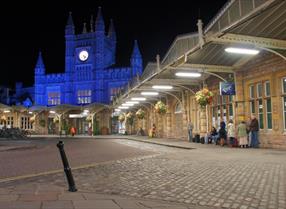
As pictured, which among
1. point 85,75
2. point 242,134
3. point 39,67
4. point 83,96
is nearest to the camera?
point 242,134

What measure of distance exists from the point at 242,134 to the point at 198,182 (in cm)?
1062

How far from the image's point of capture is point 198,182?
27.1 feet

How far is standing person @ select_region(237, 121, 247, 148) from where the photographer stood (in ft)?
59.4

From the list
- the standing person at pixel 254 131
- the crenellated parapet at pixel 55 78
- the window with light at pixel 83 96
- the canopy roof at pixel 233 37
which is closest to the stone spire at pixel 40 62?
the crenellated parapet at pixel 55 78

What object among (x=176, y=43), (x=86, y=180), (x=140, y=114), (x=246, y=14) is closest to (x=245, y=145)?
(x=176, y=43)

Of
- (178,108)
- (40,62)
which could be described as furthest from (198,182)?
(40,62)

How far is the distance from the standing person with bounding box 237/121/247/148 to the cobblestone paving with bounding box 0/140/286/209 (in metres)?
6.49

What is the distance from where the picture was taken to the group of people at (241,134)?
17766 millimetres

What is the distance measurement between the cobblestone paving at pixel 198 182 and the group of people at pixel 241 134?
20.5ft

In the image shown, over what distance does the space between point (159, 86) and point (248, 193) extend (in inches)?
780

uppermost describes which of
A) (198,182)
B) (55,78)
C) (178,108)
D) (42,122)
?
(55,78)

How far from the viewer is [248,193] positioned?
686 centimetres

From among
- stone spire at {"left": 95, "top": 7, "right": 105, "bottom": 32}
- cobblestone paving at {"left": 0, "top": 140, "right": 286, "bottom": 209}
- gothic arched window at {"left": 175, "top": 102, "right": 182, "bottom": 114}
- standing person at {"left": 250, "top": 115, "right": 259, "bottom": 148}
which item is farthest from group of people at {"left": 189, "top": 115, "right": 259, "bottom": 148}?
stone spire at {"left": 95, "top": 7, "right": 105, "bottom": 32}

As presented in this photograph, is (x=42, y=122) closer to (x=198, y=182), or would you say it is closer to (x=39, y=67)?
(x=39, y=67)
